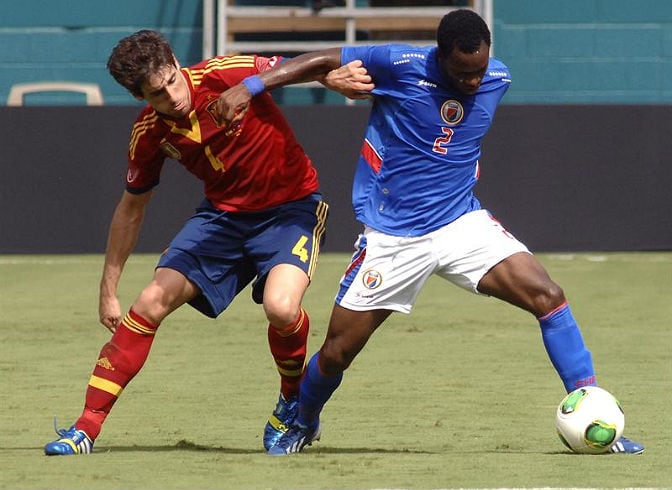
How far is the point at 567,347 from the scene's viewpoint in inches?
233

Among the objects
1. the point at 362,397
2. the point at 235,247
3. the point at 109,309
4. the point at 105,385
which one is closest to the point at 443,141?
the point at 235,247

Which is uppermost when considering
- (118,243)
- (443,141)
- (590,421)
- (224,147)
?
(443,141)

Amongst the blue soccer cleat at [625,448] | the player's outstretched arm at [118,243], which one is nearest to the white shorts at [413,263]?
the blue soccer cleat at [625,448]

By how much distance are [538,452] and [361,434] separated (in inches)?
37.2

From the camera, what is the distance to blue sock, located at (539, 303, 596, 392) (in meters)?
5.90

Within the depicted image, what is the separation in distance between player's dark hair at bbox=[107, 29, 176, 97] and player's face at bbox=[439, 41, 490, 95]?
3.71 feet

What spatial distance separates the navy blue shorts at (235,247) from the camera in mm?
6250

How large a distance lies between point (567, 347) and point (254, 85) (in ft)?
5.40

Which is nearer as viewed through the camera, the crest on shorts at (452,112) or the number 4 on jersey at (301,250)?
the crest on shorts at (452,112)

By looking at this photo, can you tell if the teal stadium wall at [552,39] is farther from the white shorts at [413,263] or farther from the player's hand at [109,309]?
the white shorts at [413,263]

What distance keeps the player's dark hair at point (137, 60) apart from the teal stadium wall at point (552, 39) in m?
12.8

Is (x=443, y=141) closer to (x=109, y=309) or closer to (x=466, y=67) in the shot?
(x=466, y=67)

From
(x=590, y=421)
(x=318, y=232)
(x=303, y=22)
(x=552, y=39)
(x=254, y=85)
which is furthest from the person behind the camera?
(x=303, y=22)

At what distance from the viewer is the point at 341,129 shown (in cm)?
1490
